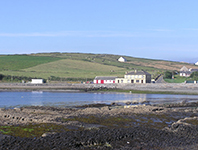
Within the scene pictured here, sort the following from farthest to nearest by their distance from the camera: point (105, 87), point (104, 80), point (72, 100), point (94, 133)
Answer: point (104, 80), point (105, 87), point (72, 100), point (94, 133)

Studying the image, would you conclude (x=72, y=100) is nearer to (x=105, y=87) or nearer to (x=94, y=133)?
(x=94, y=133)

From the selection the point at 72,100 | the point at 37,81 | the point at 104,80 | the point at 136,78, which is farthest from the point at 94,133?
the point at 37,81

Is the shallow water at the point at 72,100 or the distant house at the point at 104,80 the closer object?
the shallow water at the point at 72,100

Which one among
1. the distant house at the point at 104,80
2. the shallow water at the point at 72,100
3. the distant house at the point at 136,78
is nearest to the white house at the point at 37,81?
the distant house at the point at 104,80

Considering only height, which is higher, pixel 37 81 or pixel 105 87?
pixel 37 81

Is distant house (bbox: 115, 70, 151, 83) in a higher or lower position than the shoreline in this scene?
higher

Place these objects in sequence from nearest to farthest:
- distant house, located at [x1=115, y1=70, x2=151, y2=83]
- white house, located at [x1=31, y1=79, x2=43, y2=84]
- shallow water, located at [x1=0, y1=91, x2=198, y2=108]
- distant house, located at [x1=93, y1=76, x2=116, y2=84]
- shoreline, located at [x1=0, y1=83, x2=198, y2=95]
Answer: shallow water, located at [x1=0, y1=91, x2=198, y2=108] → shoreline, located at [x1=0, y1=83, x2=198, y2=95] → distant house, located at [x1=115, y1=70, x2=151, y2=83] → white house, located at [x1=31, y1=79, x2=43, y2=84] → distant house, located at [x1=93, y1=76, x2=116, y2=84]

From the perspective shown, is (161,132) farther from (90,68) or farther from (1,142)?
(90,68)

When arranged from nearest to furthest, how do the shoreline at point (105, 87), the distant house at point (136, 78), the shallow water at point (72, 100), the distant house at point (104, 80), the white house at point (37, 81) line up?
the shallow water at point (72, 100) → the shoreline at point (105, 87) → the distant house at point (136, 78) → the white house at point (37, 81) → the distant house at point (104, 80)

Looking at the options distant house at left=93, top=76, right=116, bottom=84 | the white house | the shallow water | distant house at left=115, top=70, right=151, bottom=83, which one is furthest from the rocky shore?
the white house

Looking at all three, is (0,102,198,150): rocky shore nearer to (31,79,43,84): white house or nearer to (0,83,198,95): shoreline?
(0,83,198,95): shoreline

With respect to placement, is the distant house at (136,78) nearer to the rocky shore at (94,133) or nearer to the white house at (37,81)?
the white house at (37,81)

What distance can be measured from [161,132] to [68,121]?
6217 mm

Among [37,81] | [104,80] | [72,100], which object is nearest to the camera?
[72,100]
